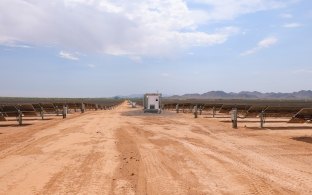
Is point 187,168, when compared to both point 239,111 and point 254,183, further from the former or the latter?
point 239,111

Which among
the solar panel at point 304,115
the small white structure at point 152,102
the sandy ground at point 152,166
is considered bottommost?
the sandy ground at point 152,166

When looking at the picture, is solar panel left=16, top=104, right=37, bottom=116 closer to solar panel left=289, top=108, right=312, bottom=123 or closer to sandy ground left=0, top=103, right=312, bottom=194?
sandy ground left=0, top=103, right=312, bottom=194

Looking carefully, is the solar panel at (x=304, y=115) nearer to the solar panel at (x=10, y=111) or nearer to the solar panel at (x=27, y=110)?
the solar panel at (x=27, y=110)

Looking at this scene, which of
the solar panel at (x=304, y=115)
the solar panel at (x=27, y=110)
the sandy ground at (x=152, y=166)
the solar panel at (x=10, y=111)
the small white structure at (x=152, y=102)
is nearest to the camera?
the sandy ground at (x=152, y=166)

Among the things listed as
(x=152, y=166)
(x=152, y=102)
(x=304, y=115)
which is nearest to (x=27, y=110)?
(x=152, y=102)

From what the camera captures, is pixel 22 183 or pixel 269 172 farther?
pixel 269 172

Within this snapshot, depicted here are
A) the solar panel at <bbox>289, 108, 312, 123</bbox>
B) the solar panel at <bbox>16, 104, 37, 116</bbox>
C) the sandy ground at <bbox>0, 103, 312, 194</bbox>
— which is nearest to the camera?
the sandy ground at <bbox>0, 103, 312, 194</bbox>

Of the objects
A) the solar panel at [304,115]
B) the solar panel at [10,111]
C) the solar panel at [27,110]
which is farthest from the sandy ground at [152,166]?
the solar panel at [27,110]

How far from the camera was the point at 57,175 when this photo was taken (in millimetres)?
8703

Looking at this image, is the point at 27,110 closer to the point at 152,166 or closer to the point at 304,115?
the point at 304,115

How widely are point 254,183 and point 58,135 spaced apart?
1127cm

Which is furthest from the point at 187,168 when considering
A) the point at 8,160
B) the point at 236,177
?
the point at 8,160

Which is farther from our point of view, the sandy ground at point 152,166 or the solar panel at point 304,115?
the solar panel at point 304,115

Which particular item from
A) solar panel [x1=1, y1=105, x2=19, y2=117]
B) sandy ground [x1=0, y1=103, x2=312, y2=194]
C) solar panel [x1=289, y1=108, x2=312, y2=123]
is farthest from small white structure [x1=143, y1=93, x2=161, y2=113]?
sandy ground [x1=0, y1=103, x2=312, y2=194]
